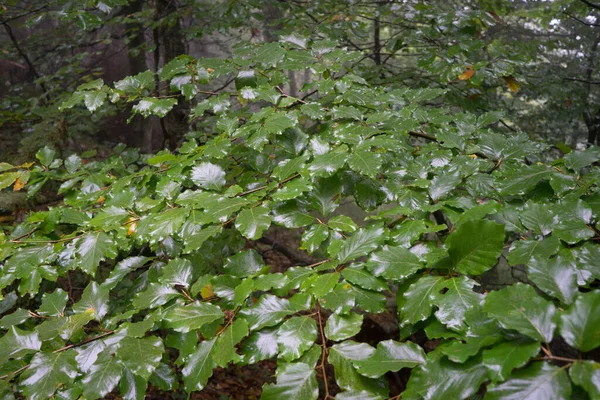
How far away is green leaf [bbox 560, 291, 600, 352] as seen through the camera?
0.52 metres

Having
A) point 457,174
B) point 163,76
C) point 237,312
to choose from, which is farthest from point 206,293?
point 163,76

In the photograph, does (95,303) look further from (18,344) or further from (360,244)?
(360,244)

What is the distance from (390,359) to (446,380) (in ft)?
0.38

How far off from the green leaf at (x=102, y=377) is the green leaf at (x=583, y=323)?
81 cm

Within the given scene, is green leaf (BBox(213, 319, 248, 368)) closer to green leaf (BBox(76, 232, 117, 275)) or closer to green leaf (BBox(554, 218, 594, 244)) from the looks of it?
green leaf (BBox(76, 232, 117, 275))

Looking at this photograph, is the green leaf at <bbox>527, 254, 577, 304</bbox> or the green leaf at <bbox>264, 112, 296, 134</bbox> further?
the green leaf at <bbox>264, 112, 296, 134</bbox>

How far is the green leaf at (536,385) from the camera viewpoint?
1.64 feet

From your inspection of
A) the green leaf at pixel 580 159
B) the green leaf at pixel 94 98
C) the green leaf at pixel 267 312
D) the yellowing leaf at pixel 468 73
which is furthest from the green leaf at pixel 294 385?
the yellowing leaf at pixel 468 73

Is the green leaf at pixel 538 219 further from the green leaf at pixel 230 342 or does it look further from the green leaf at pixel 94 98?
the green leaf at pixel 94 98

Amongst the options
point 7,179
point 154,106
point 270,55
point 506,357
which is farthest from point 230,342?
point 7,179

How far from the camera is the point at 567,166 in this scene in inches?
44.6

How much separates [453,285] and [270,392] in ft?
→ 1.33

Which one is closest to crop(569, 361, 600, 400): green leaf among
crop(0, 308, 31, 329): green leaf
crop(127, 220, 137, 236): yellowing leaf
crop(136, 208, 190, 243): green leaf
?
crop(136, 208, 190, 243): green leaf

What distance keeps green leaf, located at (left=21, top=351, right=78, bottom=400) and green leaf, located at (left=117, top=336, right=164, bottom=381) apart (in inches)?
4.6
